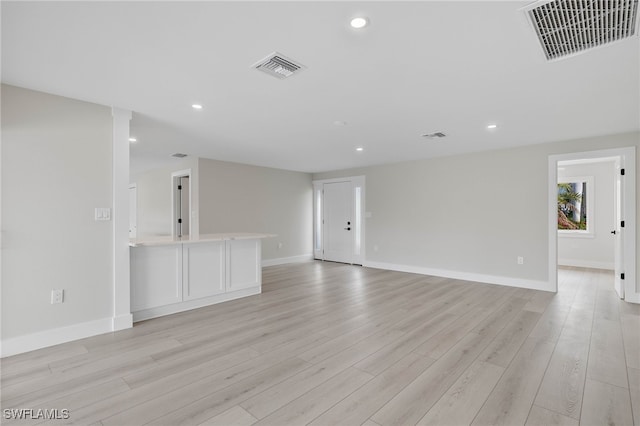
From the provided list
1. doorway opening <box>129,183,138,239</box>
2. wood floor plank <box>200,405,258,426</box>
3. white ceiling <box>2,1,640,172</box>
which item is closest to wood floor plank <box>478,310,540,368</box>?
wood floor plank <box>200,405,258,426</box>

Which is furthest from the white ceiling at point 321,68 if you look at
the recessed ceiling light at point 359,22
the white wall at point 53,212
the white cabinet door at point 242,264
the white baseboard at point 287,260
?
the white baseboard at point 287,260

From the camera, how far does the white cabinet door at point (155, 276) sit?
3.35 metres

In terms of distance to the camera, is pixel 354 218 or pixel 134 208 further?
pixel 134 208

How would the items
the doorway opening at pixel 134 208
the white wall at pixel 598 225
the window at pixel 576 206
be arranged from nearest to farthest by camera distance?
the white wall at pixel 598 225 → the window at pixel 576 206 → the doorway opening at pixel 134 208

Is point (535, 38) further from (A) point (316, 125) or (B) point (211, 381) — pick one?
(B) point (211, 381)

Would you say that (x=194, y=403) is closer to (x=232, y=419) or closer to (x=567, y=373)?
(x=232, y=419)

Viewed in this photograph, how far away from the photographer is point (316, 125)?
377 centimetres

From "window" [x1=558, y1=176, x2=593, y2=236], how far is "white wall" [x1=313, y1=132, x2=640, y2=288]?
3.05m

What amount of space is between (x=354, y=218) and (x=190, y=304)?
4403 mm

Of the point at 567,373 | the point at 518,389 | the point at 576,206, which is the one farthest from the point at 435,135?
the point at 576,206

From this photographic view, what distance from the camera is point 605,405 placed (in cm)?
187

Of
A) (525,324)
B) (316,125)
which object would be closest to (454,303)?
(525,324)

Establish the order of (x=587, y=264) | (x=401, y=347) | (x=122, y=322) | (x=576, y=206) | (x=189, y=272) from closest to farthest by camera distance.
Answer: (x=401, y=347), (x=122, y=322), (x=189, y=272), (x=587, y=264), (x=576, y=206)

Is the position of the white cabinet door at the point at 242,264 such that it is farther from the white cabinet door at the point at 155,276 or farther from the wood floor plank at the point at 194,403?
the wood floor plank at the point at 194,403
